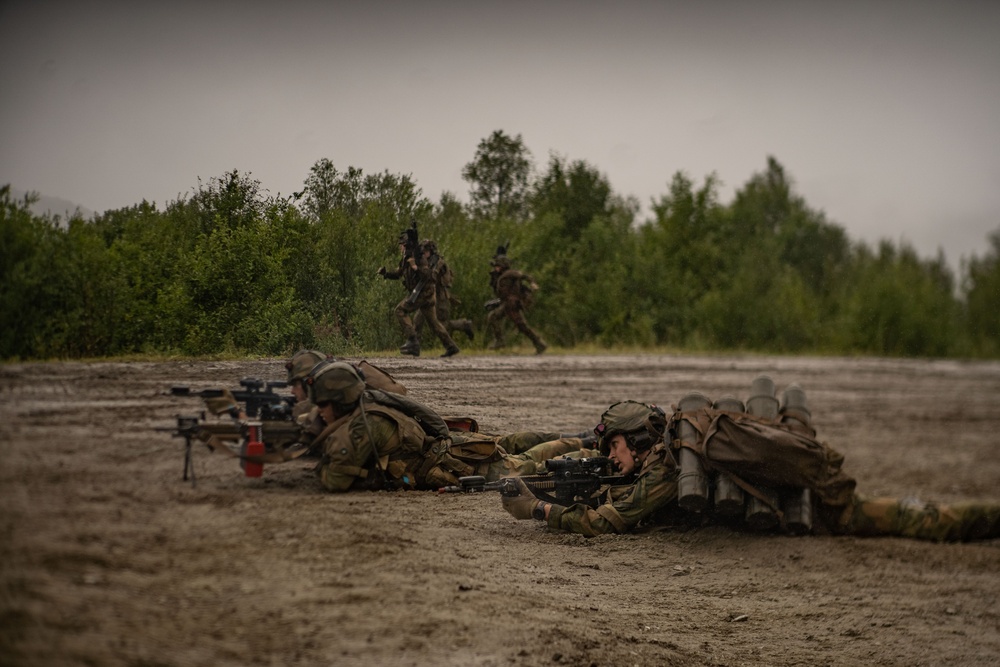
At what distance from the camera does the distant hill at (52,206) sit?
Result: 11.3 feet

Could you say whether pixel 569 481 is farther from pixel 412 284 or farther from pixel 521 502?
pixel 412 284

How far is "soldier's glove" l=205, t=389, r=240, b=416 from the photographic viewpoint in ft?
12.8

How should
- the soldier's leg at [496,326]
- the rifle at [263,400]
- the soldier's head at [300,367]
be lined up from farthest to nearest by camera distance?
the soldier's leg at [496,326] < the soldier's head at [300,367] < the rifle at [263,400]

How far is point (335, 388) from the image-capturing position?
14.9 feet

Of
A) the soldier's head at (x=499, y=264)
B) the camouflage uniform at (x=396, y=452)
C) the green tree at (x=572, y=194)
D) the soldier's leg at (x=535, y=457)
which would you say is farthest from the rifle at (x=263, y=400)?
the green tree at (x=572, y=194)

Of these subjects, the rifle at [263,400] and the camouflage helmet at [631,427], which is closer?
the rifle at [263,400]

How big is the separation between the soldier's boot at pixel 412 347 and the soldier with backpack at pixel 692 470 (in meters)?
1.11

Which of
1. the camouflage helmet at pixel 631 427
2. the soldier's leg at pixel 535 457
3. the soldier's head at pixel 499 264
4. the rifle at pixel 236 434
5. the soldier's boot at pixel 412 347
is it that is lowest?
the soldier's leg at pixel 535 457

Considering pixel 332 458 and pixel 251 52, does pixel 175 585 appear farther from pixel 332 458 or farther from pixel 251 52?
pixel 251 52

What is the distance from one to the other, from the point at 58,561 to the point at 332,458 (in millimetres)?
1853

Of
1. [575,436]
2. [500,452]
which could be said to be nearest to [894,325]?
[575,436]

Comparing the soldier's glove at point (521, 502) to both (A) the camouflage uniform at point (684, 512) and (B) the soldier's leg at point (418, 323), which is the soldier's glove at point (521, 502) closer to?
(A) the camouflage uniform at point (684, 512)

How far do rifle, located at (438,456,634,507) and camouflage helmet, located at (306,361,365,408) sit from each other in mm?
1300

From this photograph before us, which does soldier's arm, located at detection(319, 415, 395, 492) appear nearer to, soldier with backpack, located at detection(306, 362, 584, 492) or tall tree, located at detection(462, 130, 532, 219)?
soldier with backpack, located at detection(306, 362, 584, 492)
